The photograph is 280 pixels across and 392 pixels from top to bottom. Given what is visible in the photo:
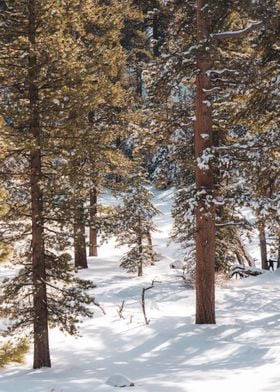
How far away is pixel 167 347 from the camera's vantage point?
38.5 feet

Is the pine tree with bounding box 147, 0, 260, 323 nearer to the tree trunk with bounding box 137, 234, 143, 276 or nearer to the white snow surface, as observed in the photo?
the white snow surface

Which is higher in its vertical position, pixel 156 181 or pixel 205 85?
pixel 205 85

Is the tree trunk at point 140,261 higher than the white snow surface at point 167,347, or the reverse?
the tree trunk at point 140,261

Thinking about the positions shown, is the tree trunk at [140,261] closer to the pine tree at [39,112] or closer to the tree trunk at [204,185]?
the tree trunk at [204,185]

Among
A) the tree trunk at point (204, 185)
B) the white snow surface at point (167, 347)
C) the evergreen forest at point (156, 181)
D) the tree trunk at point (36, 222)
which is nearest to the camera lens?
the white snow surface at point (167, 347)

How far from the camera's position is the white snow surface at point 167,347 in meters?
8.64

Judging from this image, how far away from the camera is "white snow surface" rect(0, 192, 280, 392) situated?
8638 mm

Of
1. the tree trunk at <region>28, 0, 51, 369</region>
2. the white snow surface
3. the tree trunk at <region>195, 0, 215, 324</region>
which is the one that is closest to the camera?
the white snow surface

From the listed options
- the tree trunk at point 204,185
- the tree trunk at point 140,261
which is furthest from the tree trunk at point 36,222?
the tree trunk at point 140,261

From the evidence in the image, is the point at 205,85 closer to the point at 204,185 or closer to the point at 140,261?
the point at 204,185

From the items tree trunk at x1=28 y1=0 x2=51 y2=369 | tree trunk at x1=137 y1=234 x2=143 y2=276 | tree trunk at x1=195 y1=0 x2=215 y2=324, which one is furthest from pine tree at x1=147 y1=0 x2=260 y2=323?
tree trunk at x1=137 y1=234 x2=143 y2=276

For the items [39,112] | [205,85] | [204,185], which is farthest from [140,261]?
[39,112]

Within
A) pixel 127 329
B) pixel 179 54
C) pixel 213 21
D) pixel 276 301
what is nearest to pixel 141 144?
pixel 179 54

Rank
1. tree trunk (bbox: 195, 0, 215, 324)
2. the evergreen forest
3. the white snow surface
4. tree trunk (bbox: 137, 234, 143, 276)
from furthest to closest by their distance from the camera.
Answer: tree trunk (bbox: 137, 234, 143, 276), tree trunk (bbox: 195, 0, 215, 324), the evergreen forest, the white snow surface
